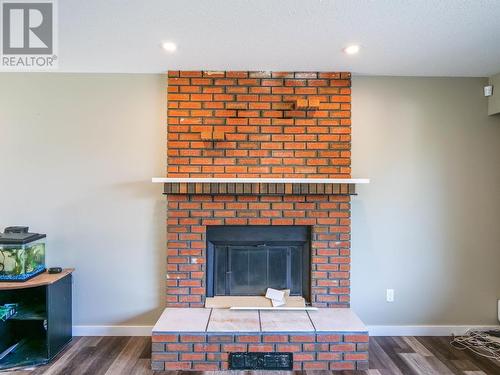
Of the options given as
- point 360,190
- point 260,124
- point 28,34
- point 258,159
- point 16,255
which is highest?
point 28,34

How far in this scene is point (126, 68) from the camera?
9.09 feet

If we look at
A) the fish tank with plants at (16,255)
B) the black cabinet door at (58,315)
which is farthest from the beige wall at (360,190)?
the fish tank with plants at (16,255)

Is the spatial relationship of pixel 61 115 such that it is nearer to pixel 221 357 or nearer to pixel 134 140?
pixel 134 140

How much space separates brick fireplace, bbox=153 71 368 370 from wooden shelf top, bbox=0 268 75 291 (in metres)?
0.87

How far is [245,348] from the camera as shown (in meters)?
2.35

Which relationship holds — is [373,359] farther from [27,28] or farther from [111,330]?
[27,28]

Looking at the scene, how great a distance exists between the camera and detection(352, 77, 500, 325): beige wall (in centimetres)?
295

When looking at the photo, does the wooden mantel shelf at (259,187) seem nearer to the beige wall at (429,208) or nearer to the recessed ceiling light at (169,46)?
the beige wall at (429,208)

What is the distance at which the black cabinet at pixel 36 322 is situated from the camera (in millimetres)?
2439

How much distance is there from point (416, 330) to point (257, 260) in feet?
5.24

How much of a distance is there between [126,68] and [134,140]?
24.4 inches

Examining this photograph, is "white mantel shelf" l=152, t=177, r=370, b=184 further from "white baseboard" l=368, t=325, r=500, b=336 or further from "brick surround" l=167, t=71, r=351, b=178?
"white baseboard" l=368, t=325, r=500, b=336

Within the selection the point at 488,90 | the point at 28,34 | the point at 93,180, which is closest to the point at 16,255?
the point at 93,180

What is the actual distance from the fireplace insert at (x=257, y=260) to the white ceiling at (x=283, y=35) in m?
1.44
